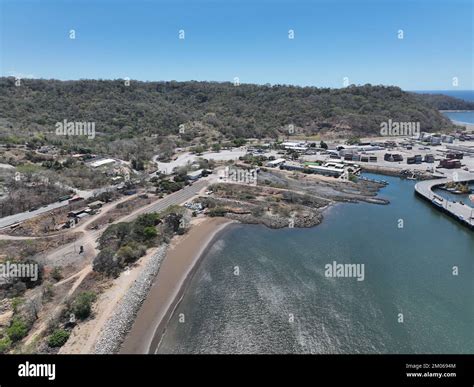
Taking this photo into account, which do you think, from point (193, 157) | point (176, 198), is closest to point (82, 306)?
point (176, 198)

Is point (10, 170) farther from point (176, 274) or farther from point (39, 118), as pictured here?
point (39, 118)

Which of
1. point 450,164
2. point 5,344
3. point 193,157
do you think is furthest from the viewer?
point 193,157

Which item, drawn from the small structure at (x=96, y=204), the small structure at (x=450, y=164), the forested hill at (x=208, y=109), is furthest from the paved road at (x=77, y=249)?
the small structure at (x=450, y=164)

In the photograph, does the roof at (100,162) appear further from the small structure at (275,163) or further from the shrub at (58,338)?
the shrub at (58,338)

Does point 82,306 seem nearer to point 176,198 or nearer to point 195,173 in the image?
point 176,198

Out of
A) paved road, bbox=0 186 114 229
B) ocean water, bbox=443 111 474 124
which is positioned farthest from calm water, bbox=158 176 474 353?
ocean water, bbox=443 111 474 124
